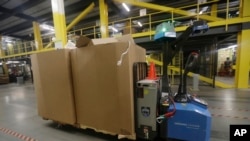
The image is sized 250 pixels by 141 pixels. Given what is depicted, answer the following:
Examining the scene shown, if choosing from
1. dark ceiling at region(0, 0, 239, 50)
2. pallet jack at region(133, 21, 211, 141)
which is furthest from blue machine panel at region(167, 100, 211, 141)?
dark ceiling at region(0, 0, 239, 50)

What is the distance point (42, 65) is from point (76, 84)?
1.17 meters

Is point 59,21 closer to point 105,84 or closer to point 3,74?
point 105,84

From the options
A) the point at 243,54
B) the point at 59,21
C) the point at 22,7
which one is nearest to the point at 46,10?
the point at 22,7

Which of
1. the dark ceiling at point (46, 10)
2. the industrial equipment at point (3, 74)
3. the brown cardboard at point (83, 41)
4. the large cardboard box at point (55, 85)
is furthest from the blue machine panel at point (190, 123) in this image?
the industrial equipment at point (3, 74)

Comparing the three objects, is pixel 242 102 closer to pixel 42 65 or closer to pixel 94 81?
pixel 94 81

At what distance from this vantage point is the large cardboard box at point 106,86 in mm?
2408

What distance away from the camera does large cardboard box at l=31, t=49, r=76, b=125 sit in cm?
309

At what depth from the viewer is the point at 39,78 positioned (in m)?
3.62

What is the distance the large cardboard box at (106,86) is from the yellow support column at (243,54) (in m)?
6.95

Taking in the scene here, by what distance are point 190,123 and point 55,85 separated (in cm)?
294

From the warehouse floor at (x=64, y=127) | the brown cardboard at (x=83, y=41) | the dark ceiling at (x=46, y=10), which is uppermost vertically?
the dark ceiling at (x=46, y=10)

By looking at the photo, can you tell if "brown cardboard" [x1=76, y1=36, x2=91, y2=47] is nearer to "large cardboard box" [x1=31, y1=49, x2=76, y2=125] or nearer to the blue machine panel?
"large cardboard box" [x1=31, y1=49, x2=76, y2=125]

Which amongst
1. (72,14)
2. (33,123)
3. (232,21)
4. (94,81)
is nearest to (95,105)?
(94,81)

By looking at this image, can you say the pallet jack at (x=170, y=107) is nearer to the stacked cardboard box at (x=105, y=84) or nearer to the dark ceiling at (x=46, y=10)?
the stacked cardboard box at (x=105, y=84)
